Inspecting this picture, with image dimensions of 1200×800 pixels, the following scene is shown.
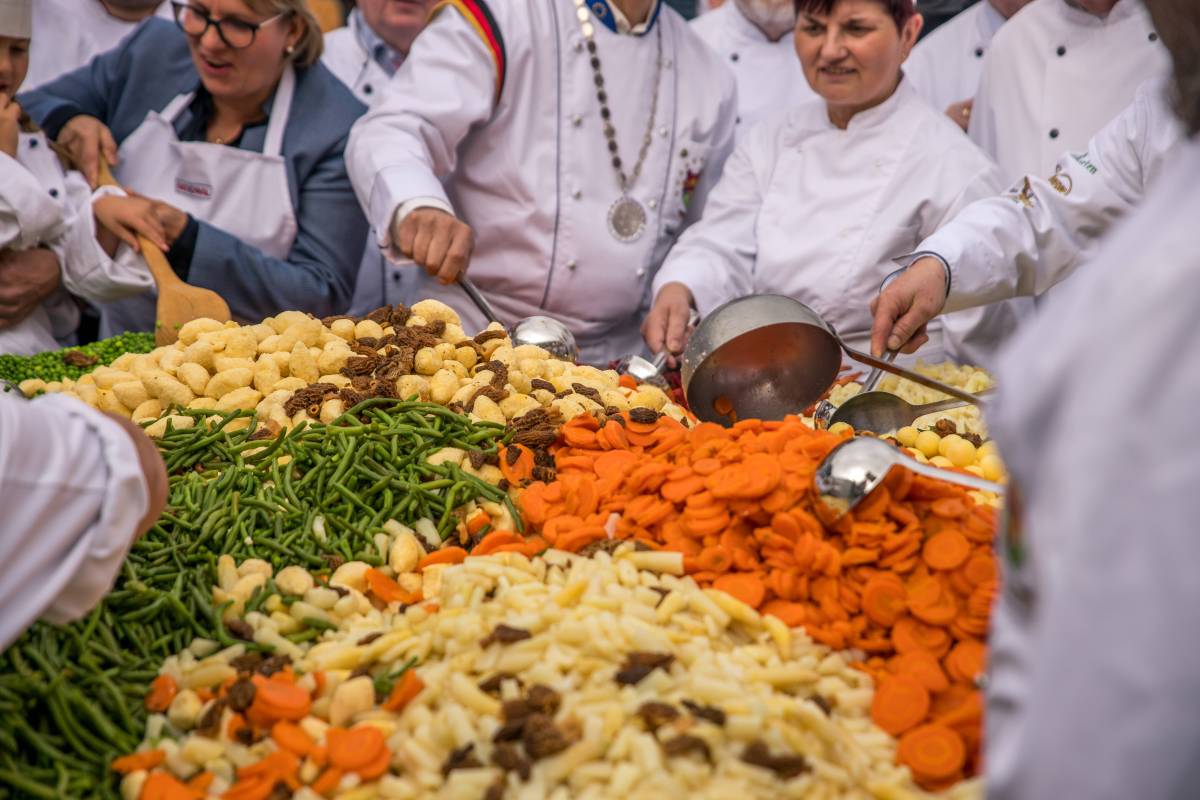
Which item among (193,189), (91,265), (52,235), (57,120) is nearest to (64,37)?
(57,120)

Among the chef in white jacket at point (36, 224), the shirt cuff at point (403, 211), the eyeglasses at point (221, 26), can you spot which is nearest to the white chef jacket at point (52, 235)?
the chef in white jacket at point (36, 224)

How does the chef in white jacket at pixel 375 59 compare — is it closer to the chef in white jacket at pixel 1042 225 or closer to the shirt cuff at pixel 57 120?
the shirt cuff at pixel 57 120

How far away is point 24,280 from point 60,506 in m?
2.07

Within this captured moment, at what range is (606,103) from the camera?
3180 millimetres

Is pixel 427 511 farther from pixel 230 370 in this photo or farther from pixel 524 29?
pixel 524 29

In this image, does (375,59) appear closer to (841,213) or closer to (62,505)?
(841,213)

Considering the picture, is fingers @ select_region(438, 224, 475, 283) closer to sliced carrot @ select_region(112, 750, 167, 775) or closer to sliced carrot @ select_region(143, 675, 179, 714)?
sliced carrot @ select_region(143, 675, 179, 714)

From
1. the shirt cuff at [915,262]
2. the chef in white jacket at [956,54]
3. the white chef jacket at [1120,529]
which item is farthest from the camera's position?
the chef in white jacket at [956,54]

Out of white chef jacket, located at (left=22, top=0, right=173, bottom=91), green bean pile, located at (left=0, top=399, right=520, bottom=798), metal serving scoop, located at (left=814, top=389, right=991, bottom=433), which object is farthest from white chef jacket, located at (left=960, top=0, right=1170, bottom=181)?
white chef jacket, located at (left=22, top=0, right=173, bottom=91)

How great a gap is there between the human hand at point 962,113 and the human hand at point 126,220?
2.53m

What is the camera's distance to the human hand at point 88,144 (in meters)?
3.09

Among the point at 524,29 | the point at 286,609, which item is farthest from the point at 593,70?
the point at 286,609

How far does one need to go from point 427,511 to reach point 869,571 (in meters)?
0.75

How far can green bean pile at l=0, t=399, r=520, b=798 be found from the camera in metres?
1.32
